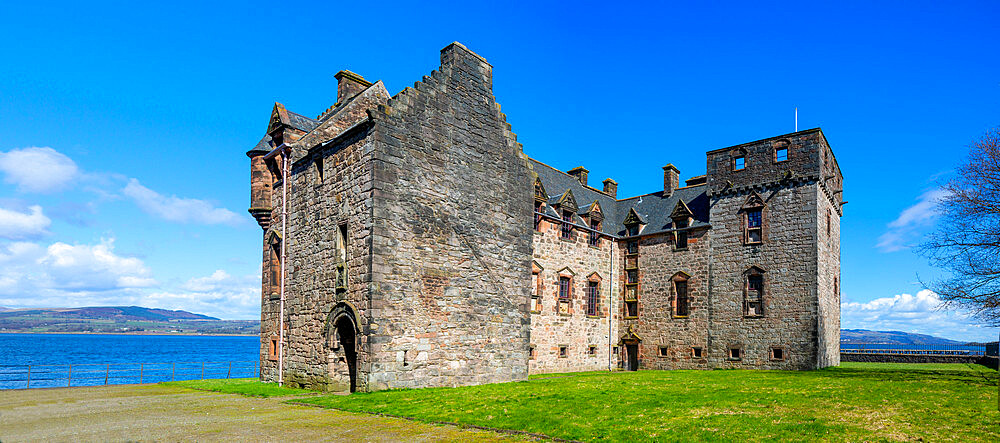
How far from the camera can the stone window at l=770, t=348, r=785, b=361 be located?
30.4 m

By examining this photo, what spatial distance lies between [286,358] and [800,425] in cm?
1802

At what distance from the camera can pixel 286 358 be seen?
75.3ft

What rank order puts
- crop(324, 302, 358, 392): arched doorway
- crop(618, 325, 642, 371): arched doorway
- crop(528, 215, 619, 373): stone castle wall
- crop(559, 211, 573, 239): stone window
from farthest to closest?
crop(618, 325, 642, 371): arched doorway → crop(559, 211, 573, 239): stone window → crop(528, 215, 619, 373): stone castle wall → crop(324, 302, 358, 392): arched doorway

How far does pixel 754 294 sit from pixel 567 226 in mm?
10594

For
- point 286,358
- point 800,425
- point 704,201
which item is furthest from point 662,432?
point 704,201

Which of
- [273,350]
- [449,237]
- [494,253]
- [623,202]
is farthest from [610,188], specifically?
[273,350]

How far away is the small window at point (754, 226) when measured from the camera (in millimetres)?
32062

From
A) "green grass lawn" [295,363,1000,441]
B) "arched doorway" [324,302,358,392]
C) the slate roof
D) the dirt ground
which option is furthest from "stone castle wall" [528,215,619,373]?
the dirt ground

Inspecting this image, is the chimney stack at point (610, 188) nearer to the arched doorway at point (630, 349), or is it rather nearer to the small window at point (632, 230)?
the small window at point (632, 230)

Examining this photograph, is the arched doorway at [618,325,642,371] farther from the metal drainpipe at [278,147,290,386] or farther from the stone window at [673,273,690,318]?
the metal drainpipe at [278,147,290,386]

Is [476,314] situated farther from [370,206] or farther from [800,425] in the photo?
[800,425]

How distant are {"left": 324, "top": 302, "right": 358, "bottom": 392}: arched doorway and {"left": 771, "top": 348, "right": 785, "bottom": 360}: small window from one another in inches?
855

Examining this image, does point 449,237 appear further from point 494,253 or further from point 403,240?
point 494,253

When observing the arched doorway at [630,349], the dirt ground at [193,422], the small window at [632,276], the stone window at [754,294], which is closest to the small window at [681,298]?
the small window at [632,276]
